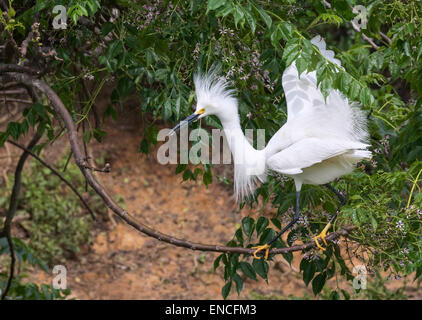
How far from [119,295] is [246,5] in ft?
11.4

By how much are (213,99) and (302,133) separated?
0.33 m

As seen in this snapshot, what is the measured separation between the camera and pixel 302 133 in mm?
→ 1987

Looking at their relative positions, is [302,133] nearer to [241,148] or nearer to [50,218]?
[241,148]

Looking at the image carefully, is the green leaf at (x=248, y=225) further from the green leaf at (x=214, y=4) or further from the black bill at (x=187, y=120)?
the green leaf at (x=214, y=4)

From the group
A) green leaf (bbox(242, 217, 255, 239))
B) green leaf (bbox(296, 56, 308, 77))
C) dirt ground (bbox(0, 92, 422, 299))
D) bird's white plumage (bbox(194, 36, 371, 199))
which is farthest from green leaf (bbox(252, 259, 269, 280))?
dirt ground (bbox(0, 92, 422, 299))

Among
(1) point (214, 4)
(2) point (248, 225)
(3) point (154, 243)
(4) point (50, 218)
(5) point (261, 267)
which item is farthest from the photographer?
(3) point (154, 243)

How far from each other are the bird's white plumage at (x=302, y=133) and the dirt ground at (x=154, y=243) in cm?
260

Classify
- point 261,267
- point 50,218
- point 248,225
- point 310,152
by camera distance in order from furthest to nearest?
point 50,218 < point 248,225 < point 261,267 < point 310,152

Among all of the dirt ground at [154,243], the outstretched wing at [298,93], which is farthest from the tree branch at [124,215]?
the dirt ground at [154,243]

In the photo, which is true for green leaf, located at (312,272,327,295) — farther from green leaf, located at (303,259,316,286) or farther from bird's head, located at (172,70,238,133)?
bird's head, located at (172,70,238,133)

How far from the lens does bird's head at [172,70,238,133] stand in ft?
6.50

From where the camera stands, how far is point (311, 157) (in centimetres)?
192

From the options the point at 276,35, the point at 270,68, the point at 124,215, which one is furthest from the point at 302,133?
the point at 124,215
